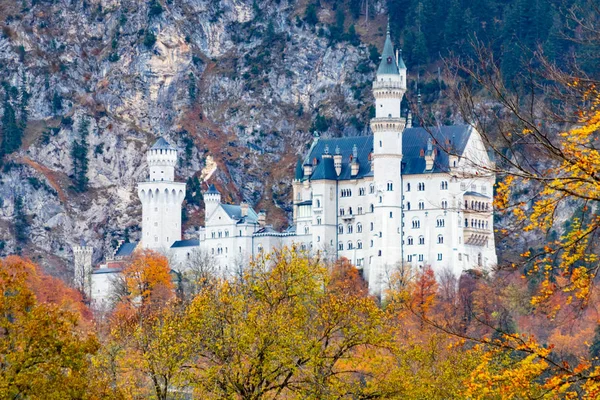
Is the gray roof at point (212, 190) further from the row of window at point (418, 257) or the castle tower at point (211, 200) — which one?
the row of window at point (418, 257)

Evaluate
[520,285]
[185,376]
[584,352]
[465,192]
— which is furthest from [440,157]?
[185,376]

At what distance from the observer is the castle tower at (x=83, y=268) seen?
164 meters

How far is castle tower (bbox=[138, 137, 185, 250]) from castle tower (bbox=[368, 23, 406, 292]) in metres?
28.5

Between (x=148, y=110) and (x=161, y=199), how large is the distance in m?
27.6

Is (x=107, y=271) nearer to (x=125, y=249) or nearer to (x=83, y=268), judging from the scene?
(x=83, y=268)

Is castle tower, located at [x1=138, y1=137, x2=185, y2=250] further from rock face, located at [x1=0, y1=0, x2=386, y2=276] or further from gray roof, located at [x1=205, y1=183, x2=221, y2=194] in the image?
rock face, located at [x1=0, y1=0, x2=386, y2=276]

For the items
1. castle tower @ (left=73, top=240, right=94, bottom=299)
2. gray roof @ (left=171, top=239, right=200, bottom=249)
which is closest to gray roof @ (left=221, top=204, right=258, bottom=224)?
gray roof @ (left=171, top=239, right=200, bottom=249)

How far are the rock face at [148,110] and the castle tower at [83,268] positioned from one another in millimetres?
3869

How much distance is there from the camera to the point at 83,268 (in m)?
168

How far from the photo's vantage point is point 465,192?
146 metres

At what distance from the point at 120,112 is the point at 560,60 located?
5626 cm

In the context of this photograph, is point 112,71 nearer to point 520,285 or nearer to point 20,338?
point 520,285

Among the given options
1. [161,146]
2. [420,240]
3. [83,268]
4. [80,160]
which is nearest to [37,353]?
[420,240]

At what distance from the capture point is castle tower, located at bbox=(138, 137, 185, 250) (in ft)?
541
